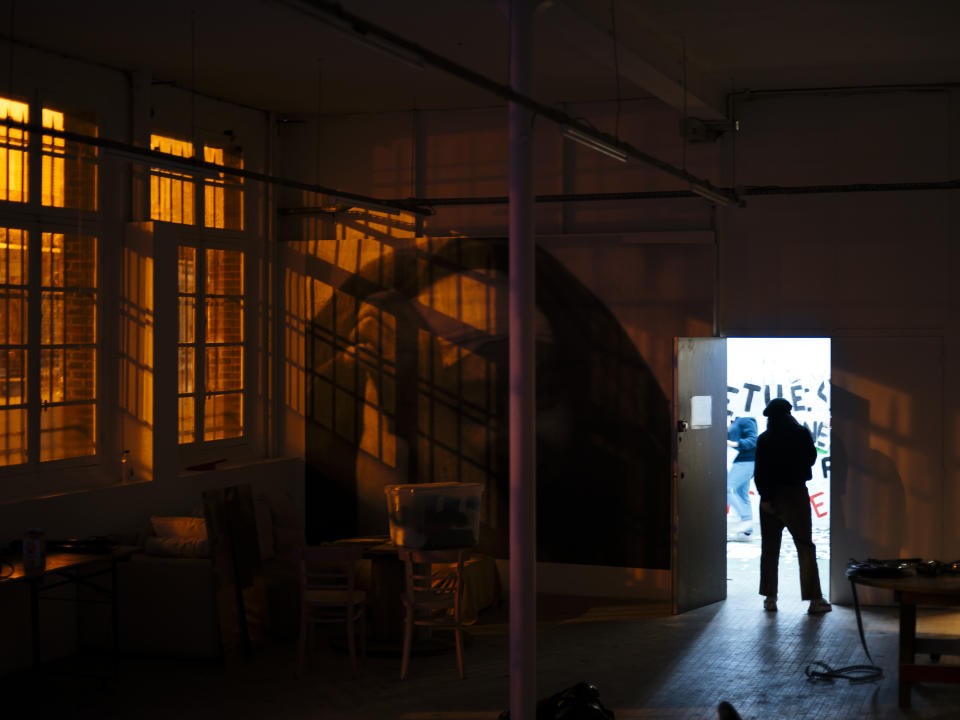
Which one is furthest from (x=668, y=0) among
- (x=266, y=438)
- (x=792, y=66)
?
(x=266, y=438)

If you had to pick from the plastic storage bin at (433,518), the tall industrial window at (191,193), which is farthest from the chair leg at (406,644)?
the tall industrial window at (191,193)

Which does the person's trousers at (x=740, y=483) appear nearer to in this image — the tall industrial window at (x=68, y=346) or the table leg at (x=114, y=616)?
the tall industrial window at (x=68, y=346)

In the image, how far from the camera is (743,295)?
35.1 ft

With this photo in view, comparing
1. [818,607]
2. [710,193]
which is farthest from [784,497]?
[710,193]

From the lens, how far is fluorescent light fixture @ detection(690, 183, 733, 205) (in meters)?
8.77

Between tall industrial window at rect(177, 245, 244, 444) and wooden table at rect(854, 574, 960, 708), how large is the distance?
620cm

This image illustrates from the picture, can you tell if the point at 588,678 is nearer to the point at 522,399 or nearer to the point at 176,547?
the point at 522,399

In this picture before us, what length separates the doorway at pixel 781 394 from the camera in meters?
13.6

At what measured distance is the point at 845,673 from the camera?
8.27 metres

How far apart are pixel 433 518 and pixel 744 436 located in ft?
20.5

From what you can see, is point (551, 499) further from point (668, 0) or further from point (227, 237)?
point (668, 0)

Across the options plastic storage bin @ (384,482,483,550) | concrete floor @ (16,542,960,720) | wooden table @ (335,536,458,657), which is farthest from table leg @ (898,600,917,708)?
wooden table @ (335,536,458,657)

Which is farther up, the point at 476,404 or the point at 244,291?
the point at 244,291

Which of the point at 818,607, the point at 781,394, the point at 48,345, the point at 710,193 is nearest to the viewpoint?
the point at 710,193
